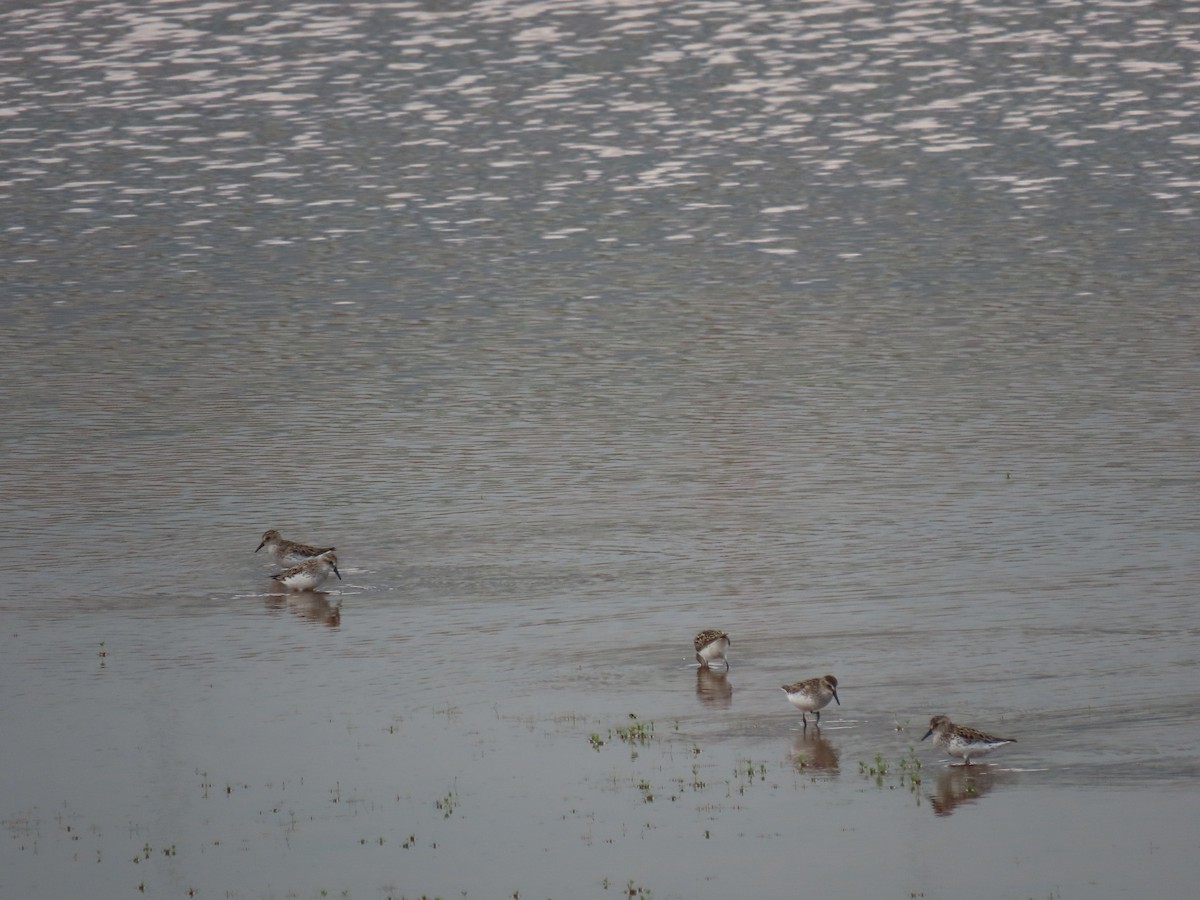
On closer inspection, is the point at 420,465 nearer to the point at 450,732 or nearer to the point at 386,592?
the point at 386,592

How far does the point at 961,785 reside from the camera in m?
15.0

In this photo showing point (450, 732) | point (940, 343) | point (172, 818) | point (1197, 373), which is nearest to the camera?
point (172, 818)

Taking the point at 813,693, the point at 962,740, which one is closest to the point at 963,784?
the point at 962,740

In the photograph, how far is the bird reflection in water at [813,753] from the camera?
50.7 feet

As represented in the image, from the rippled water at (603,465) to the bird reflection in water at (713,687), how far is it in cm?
10

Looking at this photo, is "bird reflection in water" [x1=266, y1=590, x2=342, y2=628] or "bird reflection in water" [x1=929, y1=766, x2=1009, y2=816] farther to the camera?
"bird reflection in water" [x1=266, y1=590, x2=342, y2=628]

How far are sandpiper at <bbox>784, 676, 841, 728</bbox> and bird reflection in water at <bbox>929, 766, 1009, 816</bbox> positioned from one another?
1157mm

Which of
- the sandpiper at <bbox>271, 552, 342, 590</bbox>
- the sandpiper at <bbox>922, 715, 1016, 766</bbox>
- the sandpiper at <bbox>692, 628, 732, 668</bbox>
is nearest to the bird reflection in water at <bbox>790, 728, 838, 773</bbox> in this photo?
the sandpiper at <bbox>922, 715, 1016, 766</bbox>

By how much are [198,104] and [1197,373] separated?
30056mm

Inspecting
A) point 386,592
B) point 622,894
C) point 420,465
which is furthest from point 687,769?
point 420,465

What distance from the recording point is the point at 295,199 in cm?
4288

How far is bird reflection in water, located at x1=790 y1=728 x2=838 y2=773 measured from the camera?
15445 mm

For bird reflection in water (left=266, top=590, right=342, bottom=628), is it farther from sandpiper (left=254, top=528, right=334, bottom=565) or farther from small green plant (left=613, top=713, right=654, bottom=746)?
small green plant (left=613, top=713, right=654, bottom=746)

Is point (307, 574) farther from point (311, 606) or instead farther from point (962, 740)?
point (962, 740)
